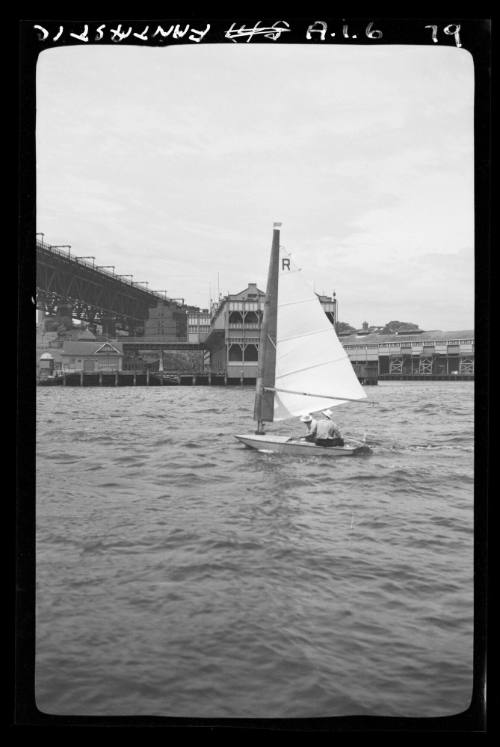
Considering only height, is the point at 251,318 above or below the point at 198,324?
above

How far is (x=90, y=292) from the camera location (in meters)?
4.93

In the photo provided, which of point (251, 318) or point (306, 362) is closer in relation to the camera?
point (251, 318)

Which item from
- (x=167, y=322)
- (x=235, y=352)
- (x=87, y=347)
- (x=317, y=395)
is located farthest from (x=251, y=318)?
(x=87, y=347)

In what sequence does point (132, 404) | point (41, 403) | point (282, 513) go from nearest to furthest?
point (41, 403)
point (282, 513)
point (132, 404)

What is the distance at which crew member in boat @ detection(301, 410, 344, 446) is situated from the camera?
7250 mm

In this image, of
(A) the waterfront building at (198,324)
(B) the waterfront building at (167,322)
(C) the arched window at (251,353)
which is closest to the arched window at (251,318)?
(C) the arched window at (251,353)

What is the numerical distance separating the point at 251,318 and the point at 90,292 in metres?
2.81

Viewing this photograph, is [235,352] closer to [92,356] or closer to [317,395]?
[317,395]

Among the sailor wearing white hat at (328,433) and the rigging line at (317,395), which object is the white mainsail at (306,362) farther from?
the sailor wearing white hat at (328,433)

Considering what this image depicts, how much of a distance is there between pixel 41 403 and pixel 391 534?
122 inches
